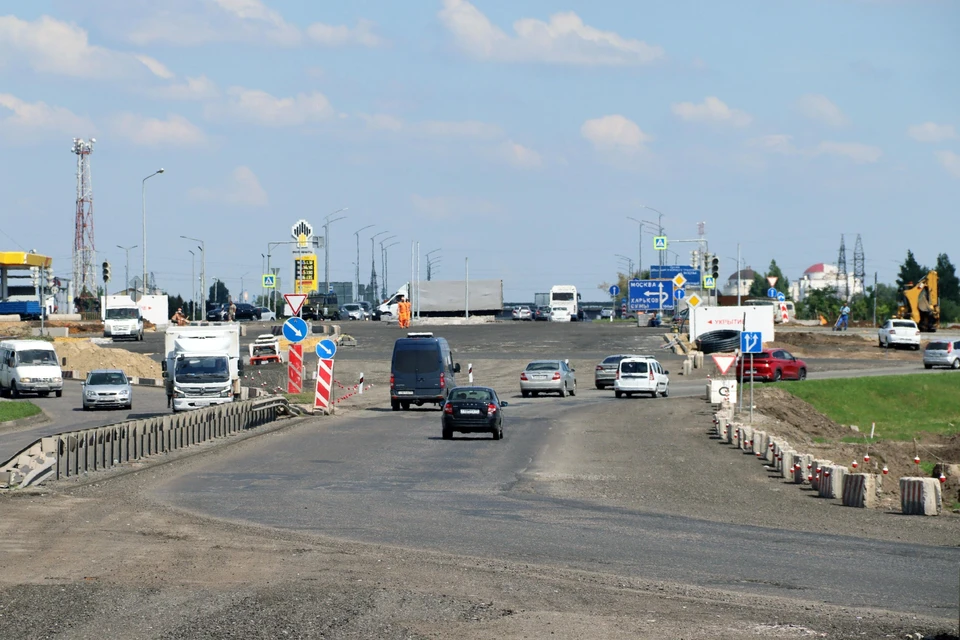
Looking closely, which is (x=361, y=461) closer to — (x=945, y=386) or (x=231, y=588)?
(x=231, y=588)

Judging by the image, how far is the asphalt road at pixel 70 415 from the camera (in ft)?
106

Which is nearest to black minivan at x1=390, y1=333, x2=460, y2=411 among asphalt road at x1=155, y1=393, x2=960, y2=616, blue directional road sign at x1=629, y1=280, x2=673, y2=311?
asphalt road at x1=155, y1=393, x2=960, y2=616

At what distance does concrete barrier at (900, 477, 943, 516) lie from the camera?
19.8 metres

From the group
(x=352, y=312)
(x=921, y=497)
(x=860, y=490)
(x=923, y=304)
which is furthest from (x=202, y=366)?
(x=352, y=312)

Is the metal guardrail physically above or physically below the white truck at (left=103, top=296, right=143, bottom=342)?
below

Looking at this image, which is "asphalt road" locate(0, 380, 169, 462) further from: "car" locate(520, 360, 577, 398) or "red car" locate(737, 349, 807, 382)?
"red car" locate(737, 349, 807, 382)

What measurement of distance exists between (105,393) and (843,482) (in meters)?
30.8

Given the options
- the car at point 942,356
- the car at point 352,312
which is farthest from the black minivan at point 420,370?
the car at point 352,312

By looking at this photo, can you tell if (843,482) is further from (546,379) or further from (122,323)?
(122,323)

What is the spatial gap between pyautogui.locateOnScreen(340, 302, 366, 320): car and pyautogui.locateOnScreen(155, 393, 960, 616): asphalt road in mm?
92064

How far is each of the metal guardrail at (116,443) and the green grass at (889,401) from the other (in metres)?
28.1

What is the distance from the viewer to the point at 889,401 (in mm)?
58844

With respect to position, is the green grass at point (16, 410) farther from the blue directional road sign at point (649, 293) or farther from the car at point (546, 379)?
the blue directional road sign at point (649, 293)

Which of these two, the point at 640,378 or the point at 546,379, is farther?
the point at 546,379
